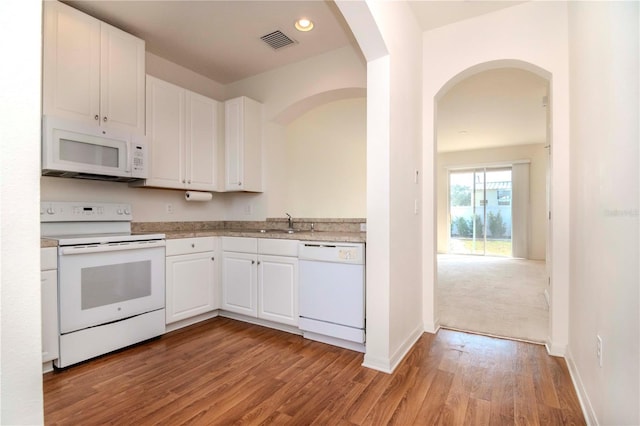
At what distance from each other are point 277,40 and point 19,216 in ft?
9.64

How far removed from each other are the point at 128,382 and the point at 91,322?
0.58 m

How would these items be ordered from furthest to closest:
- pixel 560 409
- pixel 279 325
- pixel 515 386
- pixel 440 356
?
1. pixel 279 325
2. pixel 440 356
3. pixel 515 386
4. pixel 560 409

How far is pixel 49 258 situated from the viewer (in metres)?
2.07

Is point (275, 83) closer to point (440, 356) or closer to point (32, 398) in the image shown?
point (440, 356)

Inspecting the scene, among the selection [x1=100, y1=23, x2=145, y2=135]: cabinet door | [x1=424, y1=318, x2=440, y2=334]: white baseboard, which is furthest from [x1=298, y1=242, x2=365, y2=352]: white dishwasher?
[x1=100, y1=23, x2=145, y2=135]: cabinet door

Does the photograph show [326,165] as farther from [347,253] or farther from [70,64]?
[70,64]

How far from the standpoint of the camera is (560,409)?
1.70m

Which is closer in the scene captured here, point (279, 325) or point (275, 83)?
point (279, 325)

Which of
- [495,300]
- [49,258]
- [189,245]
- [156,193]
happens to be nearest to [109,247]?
[49,258]

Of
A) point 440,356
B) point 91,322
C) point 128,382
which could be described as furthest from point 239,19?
point 440,356

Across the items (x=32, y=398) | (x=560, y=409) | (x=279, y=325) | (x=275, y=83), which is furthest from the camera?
(x=275, y=83)

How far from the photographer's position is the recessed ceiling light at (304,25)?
269 cm

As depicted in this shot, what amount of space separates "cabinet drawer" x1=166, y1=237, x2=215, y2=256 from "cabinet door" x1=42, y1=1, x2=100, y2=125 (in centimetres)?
116

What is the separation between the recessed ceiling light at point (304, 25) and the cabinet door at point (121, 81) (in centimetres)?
141
